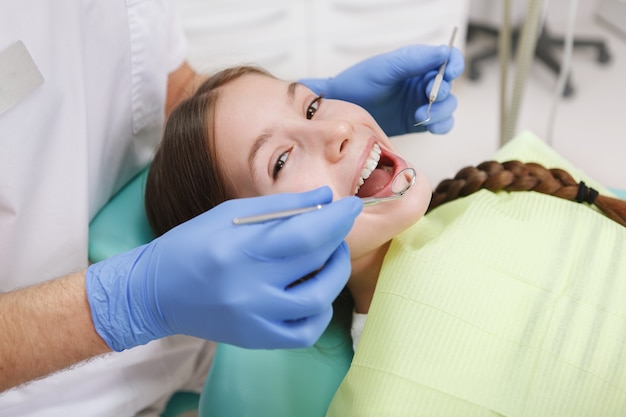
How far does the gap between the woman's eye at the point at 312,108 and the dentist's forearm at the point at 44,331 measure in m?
0.53

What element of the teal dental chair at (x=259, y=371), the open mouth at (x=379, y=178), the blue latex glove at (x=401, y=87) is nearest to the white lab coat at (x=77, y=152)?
the teal dental chair at (x=259, y=371)

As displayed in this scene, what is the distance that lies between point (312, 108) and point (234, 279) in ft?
1.59

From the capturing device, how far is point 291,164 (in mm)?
1059

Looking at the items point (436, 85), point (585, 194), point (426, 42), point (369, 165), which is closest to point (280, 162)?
point (369, 165)

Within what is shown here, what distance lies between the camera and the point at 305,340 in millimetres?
866

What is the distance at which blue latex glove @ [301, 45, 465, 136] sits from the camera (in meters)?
1.31

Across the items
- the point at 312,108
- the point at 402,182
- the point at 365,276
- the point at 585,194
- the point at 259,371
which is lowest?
the point at 259,371

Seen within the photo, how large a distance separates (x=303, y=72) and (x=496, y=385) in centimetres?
200

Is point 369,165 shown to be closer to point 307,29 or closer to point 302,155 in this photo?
point 302,155

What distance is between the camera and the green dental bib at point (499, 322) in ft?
3.17

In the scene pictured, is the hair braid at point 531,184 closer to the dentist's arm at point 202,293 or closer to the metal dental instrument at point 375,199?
the metal dental instrument at point 375,199

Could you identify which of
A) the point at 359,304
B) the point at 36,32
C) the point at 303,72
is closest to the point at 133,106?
the point at 36,32

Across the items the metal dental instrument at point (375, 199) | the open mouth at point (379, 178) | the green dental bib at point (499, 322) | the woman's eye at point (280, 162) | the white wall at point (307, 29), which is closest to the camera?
the metal dental instrument at point (375, 199)

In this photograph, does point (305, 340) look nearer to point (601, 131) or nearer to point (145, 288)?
point (145, 288)
